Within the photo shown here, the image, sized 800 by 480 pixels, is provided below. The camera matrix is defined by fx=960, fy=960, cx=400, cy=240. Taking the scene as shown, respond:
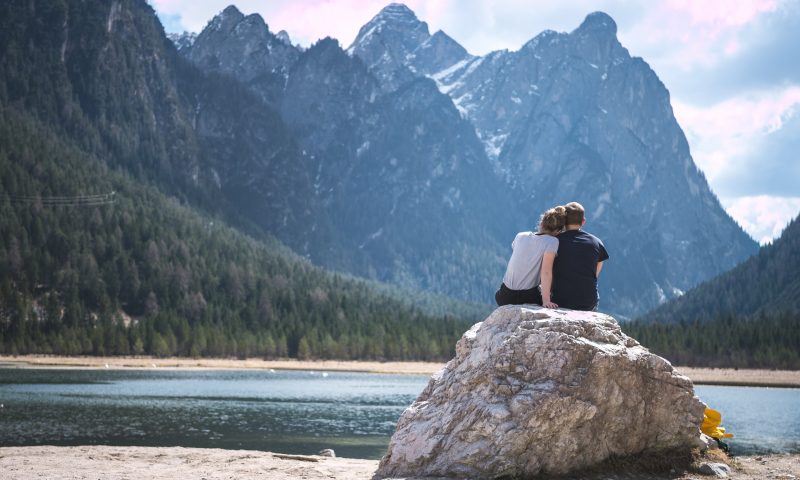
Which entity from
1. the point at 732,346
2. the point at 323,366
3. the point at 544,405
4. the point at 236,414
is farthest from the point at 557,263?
the point at 732,346

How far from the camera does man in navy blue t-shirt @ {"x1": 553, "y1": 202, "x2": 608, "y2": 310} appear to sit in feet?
62.1

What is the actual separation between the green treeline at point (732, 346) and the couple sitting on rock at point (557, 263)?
13884 centimetres

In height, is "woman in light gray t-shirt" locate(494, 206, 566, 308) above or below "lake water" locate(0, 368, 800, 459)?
above

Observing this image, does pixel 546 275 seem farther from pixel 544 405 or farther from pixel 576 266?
pixel 544 405

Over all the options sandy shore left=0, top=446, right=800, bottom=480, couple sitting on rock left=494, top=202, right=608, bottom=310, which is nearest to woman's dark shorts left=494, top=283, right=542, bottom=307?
couple sitting on rock left=494, top=202, right=608, bottom=310

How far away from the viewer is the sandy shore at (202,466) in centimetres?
1947

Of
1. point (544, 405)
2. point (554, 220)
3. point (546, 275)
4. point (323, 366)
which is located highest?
point (554, 220)

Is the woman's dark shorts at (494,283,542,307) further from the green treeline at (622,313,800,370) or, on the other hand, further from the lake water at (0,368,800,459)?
the green treeline at (622,313,800,370)

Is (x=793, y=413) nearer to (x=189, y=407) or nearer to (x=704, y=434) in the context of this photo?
(x=189, y=407)

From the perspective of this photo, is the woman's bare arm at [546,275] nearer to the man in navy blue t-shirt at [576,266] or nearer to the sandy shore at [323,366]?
the man in navy blue t-shirt at [576,266]

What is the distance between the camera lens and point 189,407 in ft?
217

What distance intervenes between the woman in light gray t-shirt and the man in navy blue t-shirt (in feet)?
0.76

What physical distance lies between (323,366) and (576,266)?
143 meters

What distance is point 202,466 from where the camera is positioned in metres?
21.4
